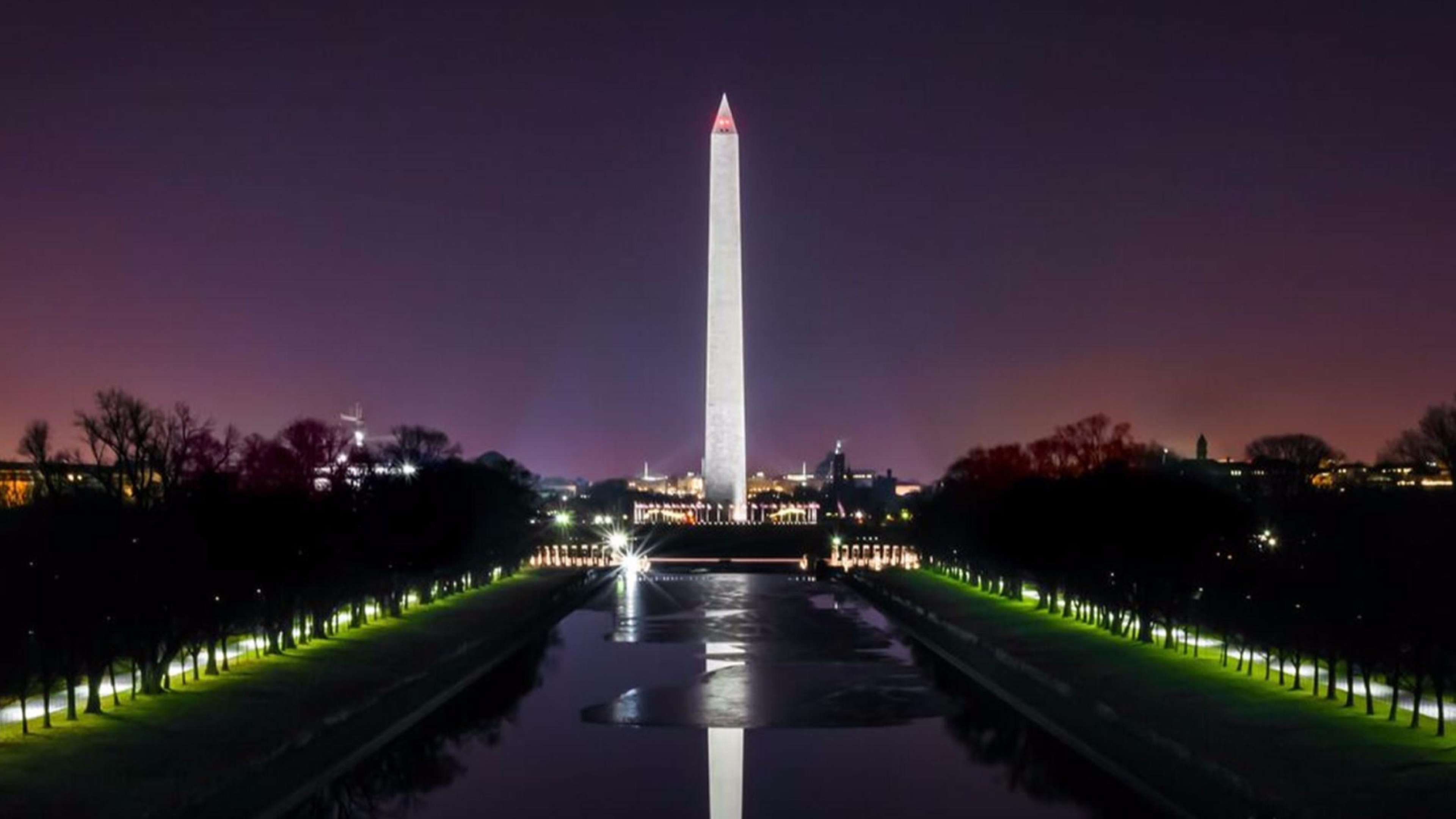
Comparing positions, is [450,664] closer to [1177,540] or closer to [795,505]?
[1177,540]

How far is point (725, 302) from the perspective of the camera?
333ft

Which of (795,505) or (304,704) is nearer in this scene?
(304,704)

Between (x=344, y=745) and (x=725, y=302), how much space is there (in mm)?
75107

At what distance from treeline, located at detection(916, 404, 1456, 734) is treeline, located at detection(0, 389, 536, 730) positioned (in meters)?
19.6

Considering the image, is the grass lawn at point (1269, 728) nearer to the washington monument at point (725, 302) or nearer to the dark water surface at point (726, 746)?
the dark water surface at point (726, 746)

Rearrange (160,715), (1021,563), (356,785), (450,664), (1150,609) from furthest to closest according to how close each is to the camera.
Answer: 1. (1021,563)
2. (1150,609)
3. (450,664)
4. (160,715)
5. (356,785)

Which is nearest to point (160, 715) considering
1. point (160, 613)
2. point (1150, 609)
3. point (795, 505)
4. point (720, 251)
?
point (160, 613)

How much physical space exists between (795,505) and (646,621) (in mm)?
141775

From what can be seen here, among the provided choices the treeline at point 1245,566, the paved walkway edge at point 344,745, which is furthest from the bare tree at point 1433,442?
the paved walkway edge at point 344,745

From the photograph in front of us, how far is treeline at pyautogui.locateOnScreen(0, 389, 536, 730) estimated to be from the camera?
91.2ft

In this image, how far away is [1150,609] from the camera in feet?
148

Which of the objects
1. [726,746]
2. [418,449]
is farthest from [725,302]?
[726,746]

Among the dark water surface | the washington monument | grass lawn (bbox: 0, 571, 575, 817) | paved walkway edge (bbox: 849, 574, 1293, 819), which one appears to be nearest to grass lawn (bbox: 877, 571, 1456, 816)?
paved walkway edge (bbox: 849, 574, 1293, 819)

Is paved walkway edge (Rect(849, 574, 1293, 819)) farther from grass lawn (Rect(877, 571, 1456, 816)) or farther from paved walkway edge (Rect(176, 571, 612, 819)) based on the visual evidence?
paved walkway edge (Rect(176, 571, 612, 819))
